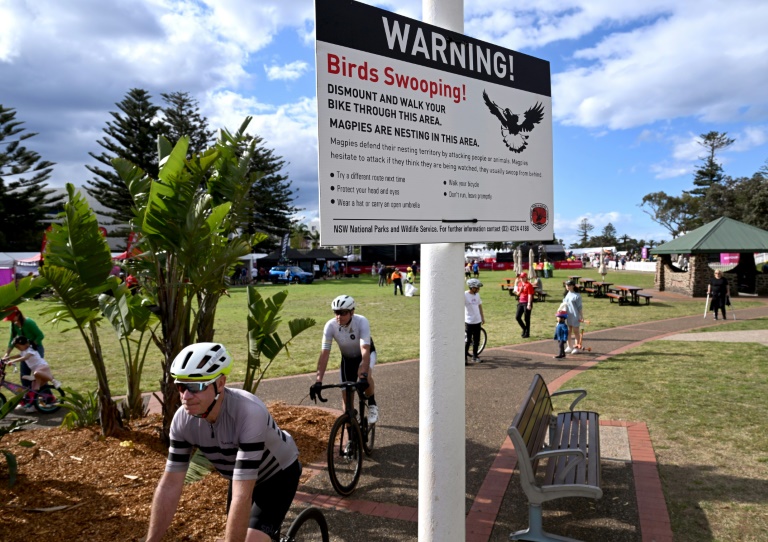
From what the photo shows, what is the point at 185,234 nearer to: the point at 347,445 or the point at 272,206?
the point at 347,445

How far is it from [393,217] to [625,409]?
6.45 m

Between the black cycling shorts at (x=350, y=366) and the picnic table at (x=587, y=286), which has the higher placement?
the black cycling shorts at (x=350, y=366)

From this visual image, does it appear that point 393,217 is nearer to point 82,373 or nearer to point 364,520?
point 364,520

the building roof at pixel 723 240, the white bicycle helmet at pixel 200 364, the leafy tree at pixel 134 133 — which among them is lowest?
the white bicycle helmet at pixel 200 364

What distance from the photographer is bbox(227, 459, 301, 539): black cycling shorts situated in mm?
3160

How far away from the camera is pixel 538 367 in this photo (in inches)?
433

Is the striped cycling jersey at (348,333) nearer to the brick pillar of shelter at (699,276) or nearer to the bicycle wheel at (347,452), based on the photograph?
the bicycle wheel at (347,452)

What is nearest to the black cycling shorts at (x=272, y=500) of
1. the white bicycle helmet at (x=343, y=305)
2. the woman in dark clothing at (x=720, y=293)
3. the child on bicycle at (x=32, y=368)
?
the white bicycle helmet at (x=343, y=305)

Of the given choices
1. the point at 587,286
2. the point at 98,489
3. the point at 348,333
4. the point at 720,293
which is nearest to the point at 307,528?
the point at 98,489

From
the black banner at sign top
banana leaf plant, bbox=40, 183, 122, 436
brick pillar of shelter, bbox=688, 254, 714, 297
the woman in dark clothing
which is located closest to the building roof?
brick pillar of shelter, bbox=688, 254, 714, 297

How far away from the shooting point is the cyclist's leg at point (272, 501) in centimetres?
315

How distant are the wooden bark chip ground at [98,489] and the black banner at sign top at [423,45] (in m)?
3.86

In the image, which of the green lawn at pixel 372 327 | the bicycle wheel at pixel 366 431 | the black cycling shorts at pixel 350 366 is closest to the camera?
the bicycle wheel at pixel 366 431

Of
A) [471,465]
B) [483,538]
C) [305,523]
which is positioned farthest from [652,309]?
[305,523]
